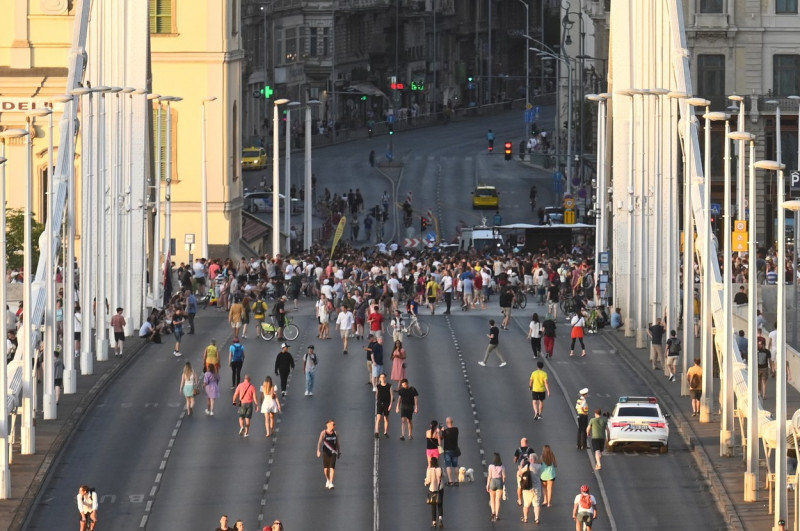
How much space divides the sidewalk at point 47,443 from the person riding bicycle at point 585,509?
37.0 feet

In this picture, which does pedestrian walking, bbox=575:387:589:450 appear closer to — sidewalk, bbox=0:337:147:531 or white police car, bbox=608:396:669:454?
white police car, bbox=608:396:669:454

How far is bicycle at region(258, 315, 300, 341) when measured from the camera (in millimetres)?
78375

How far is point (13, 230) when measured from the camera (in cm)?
9712

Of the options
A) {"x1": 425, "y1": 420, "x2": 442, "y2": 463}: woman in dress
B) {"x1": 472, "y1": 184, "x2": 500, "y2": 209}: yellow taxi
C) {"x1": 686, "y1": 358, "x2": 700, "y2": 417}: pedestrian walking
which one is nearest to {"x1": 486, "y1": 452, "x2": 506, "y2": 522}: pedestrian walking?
{"x1": 425, "y1": 420, "x2": 442, "y2": 463}: woman in dress

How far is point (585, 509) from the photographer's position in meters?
54.3

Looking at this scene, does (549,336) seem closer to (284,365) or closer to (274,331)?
(274,331)

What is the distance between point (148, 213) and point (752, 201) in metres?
39.1

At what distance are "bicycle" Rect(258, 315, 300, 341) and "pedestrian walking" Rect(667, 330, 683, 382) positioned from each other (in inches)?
455

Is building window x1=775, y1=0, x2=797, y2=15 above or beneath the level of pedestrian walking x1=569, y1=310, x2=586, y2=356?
above

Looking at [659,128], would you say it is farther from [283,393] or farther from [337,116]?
[337,116]

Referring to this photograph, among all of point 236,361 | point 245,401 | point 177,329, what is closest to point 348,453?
point 245,401

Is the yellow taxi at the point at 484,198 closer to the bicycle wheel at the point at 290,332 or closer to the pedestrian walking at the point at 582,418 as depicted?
the bicycle wheel at the point at 290,332

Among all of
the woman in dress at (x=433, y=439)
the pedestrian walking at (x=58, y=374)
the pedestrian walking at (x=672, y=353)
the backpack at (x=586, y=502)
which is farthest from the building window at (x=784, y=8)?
the backpack at (x=586, y=502)

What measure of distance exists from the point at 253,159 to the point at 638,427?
9082 cm
